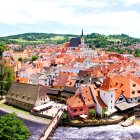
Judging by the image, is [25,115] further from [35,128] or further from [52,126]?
[52,126]

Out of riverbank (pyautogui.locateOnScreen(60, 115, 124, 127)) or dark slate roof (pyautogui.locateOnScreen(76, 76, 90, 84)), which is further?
dark slate roof (pyautogui.locateOnScreen(76, 76, 90, 84))

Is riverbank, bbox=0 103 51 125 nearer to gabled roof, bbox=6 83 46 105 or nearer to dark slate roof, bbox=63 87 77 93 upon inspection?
gabled roof, bbox=6 83 46 105

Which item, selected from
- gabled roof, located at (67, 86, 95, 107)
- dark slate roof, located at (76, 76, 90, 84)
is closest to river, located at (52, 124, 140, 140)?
gabled roof, located at (67, 86, 95, 107)

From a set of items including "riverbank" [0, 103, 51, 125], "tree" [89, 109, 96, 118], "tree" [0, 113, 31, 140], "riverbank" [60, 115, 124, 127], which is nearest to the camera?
"tree" [0, 113, 31, 140]

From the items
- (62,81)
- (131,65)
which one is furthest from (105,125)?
(131,65)

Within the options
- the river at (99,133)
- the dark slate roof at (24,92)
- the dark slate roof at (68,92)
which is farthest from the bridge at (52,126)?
the dark slate roof at (68,92)

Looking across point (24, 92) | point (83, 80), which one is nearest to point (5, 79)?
point (24, 92)

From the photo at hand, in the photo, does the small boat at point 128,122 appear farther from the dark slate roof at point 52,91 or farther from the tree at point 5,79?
the tree at point 5,79
